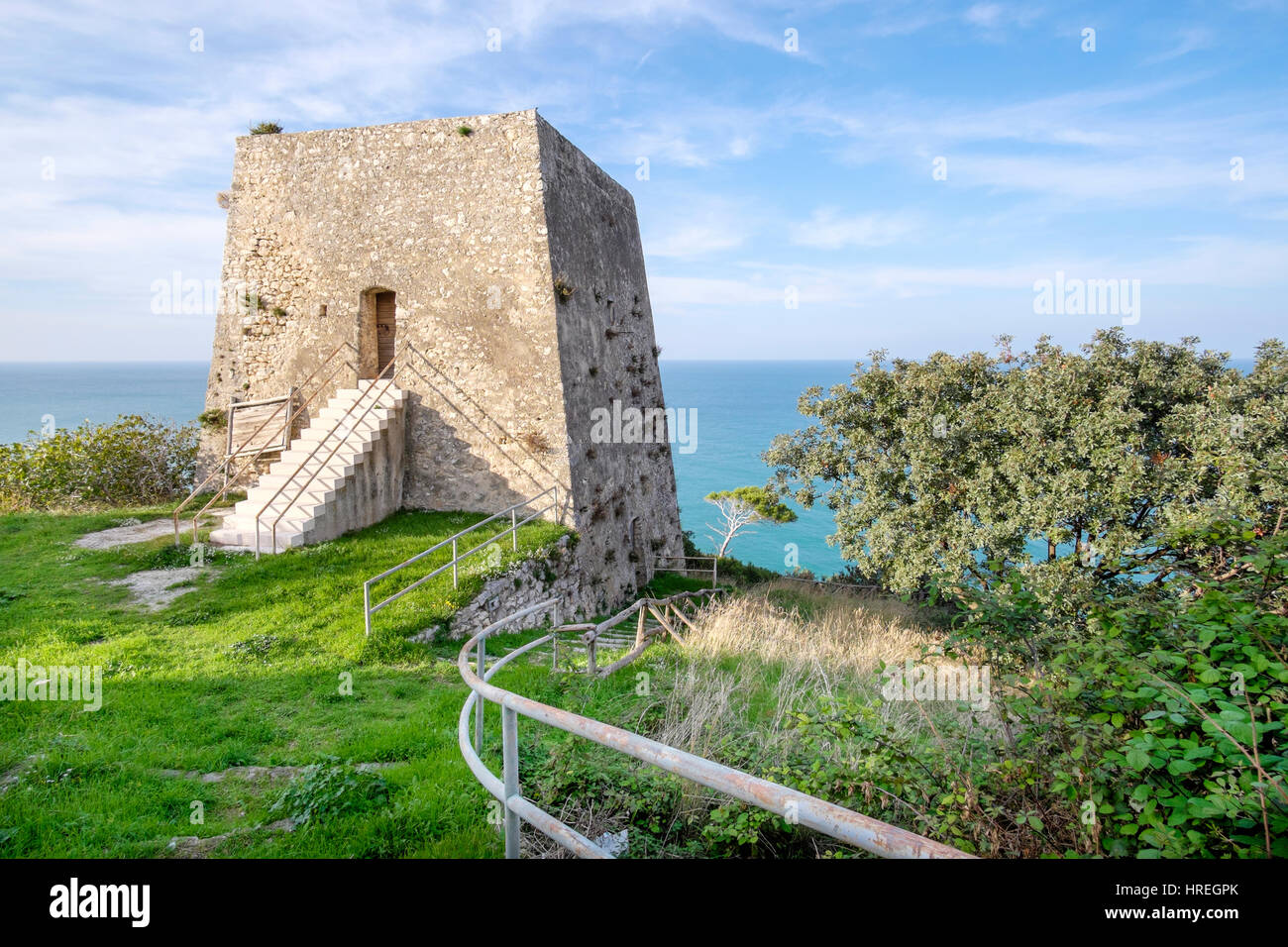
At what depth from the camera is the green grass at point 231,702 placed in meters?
4.11

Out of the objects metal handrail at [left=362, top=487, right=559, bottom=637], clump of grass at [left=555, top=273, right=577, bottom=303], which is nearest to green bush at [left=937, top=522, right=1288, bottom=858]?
metal handrail at [left=362, top=487, right=559, bottom=637]

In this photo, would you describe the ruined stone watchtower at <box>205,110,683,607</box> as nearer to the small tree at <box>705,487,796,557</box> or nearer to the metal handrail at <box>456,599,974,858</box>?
the metal handrail at <box>456,599,974,858</box>

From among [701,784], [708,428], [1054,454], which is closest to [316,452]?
[701,784]

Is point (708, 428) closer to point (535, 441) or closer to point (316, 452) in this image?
point (535, 441)

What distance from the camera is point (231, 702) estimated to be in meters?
6.63

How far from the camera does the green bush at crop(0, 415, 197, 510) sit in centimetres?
1541

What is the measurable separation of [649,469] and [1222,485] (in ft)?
38.3

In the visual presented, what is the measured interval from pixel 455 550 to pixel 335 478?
3.44 m

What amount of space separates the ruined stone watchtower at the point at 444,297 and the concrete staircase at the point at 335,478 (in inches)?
7.7

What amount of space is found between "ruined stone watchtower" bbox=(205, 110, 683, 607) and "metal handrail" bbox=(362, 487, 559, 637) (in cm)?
24

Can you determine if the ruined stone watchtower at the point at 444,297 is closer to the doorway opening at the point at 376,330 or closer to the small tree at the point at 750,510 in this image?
the doorway opening at the point at 376,330

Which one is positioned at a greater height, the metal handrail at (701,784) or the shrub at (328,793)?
the metal handrail at (701,784)

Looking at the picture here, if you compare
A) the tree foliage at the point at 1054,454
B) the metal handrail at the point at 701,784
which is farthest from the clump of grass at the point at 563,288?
the metal handrail at the point at 701,784

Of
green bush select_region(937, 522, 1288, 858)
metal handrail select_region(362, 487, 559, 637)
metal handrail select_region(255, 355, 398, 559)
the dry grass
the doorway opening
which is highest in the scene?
the doorway opening
